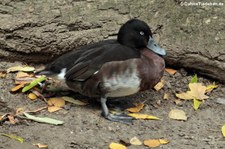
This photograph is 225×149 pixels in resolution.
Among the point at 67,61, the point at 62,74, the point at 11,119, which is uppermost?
the point at 67,61

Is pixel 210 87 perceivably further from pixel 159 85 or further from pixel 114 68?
pixel 114 68

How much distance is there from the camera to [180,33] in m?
5.45

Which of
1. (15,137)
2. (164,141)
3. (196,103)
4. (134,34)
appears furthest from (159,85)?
(15,137)

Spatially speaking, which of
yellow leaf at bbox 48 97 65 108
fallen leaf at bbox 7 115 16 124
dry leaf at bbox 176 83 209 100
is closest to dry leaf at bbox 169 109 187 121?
dry leaf at bbox 176 83 209 100

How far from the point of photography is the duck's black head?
482 centimetres

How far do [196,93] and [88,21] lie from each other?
51.4 inches

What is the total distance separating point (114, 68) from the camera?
4605mm

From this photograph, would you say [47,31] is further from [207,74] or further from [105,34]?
[207,74]

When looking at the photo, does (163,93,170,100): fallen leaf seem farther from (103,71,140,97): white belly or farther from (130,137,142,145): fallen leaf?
(130,137,142,145): fallen leaf

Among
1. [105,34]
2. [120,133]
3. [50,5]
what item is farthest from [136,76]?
[50,5]

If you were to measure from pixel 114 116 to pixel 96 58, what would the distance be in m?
0.52

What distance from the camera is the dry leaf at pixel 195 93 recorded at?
16.6 ft

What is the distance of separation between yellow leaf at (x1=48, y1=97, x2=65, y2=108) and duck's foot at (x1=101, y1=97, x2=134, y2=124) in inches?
15.0

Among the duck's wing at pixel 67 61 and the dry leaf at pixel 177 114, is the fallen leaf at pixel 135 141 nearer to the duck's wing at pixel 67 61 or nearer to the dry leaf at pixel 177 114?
the dry leaf at pixel 177 114
